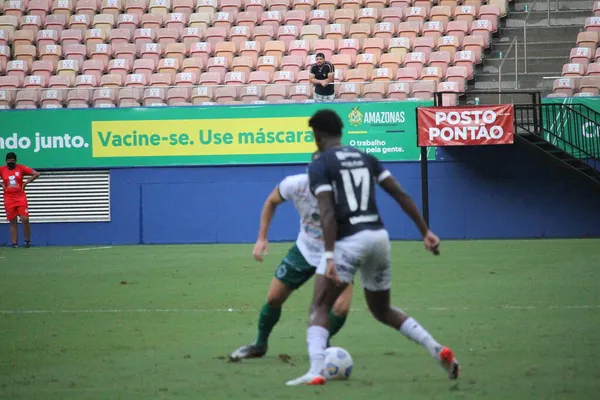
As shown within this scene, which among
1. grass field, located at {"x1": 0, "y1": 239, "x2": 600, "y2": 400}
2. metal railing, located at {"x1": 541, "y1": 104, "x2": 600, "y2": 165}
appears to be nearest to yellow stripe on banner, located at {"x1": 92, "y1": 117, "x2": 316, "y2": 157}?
metal railing, located at {"x1": 541, "y1": 104, "x2": 600, "y2": 165}

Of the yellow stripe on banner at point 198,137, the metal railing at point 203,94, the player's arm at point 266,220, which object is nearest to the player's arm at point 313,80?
the metal railing at point 203,94

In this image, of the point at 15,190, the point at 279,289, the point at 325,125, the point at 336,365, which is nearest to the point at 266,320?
the point at 279,289

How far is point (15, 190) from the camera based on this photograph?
25.9m

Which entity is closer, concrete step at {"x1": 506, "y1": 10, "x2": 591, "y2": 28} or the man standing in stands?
the man standing in stands

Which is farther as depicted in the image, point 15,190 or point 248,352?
point 15,190

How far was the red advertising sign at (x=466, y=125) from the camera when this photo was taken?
24.8m

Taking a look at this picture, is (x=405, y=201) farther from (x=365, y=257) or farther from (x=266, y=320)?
(x=266, y=320)

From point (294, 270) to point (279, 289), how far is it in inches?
9.0

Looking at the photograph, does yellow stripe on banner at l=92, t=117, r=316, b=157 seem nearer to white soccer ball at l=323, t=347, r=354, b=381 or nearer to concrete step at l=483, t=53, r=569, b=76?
concrete step at l=483, t=53, r=569, b=76

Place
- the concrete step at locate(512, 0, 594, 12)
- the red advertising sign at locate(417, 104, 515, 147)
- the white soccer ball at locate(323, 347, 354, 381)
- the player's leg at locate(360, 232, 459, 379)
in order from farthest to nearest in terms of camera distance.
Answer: the concrete step at locate(512, 0, 594, 12)
the red advertising sign at locate(417, 104, 515, 147)
the white soccer ball at locate(323, 347, 354, 381)
the player's leg at locate(360, 232, 459, 379)

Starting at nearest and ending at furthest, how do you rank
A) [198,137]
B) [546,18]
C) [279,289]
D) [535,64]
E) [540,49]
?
[279,289] < [198,137] < [535,64] < [540,49] < [546,18]

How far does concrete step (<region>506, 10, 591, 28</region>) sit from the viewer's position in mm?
28672

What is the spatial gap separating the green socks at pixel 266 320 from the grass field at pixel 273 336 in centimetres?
16

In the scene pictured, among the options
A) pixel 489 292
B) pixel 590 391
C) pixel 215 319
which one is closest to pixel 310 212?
pixel 590 391
